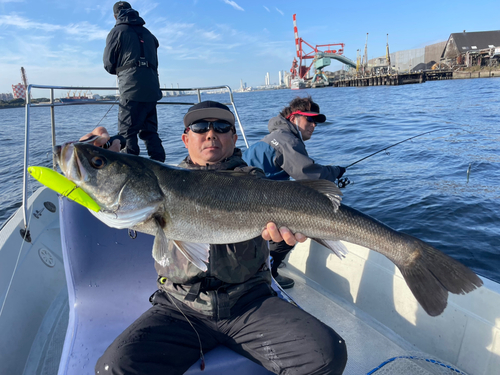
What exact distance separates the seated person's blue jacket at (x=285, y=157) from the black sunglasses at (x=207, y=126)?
5.75 feet

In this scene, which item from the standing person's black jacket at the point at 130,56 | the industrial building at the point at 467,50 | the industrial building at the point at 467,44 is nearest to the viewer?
the standing person's black jacket at the point at 130,56

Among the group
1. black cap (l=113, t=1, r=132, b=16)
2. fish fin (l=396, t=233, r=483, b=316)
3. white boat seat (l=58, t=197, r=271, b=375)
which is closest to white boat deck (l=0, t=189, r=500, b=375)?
white boat seat (l=58, t=197, r=271, b=375)

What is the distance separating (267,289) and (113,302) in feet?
5.36

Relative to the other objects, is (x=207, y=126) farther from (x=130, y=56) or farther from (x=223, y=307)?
(x=130, y=56)

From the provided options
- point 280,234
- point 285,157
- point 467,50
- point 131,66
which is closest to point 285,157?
point 285,157

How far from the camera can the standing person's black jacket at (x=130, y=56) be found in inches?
213

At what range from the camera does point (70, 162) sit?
2.04m

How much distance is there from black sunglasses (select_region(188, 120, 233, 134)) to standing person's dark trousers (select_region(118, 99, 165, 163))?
319 centimetres

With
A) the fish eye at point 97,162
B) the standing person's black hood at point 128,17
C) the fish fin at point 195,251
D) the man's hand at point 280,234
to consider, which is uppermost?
the standing person's black hood at point 128,17

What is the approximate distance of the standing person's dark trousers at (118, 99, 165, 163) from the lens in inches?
219

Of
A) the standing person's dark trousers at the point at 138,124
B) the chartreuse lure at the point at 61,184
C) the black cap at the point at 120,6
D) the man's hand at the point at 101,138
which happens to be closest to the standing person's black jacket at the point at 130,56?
the standing person's dark trousers at the point at 138,124

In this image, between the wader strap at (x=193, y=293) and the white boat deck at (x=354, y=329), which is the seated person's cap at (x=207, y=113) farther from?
the white boat deck at (x=354, y=329)

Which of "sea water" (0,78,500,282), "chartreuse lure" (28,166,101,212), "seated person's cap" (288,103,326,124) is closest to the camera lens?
"chartreuse lure" (28,166,101,212)

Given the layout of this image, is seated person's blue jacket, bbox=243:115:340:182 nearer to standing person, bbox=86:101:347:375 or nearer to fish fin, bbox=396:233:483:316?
standing person, bbox=86:101:347:375
